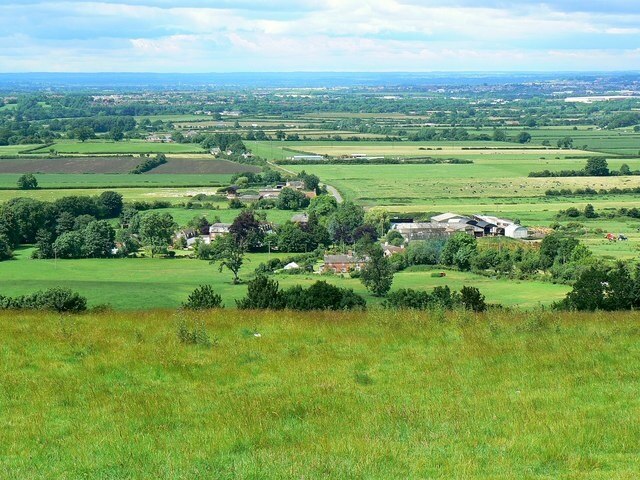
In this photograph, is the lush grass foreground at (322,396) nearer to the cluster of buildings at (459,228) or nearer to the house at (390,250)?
the house at (390,250)

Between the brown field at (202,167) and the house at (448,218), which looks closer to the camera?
the house at (448,218)

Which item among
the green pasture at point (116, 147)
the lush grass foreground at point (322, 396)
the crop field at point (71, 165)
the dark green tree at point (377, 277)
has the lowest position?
the green pasture at point (116, 147)

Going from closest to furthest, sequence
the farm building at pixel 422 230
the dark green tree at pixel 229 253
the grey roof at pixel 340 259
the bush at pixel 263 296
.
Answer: the bush at pixel 263 296, the dark green tree at pixel 229 253, the grey roof at pixel 340 259, the farm building at pixel 422 230

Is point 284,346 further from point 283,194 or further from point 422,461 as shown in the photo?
point 283,194

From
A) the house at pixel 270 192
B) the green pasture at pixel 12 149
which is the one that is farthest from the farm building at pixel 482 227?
the green pasture at pixel 12 149

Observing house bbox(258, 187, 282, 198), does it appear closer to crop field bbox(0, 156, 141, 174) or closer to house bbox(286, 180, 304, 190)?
house bbox(286, 180, 304, 190)

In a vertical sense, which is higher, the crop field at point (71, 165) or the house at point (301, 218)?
the house at point (301, 218)

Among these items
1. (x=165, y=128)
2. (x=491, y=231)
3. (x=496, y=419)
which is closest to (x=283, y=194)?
(x=491, y=231)
